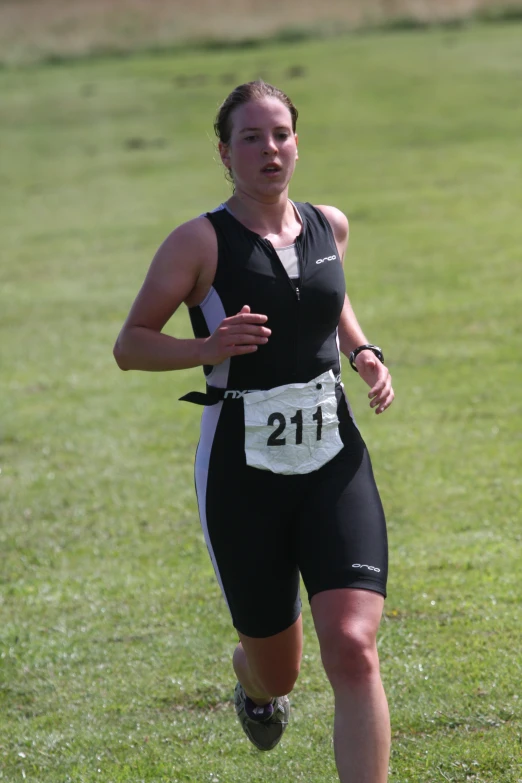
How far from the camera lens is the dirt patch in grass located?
1444 inches

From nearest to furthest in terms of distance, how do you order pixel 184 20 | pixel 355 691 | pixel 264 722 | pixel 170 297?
pixel 355 691, pixel 170 297, pixel 264 722, pixel 184 20

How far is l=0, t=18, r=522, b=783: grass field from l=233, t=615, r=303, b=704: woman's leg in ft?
1.27

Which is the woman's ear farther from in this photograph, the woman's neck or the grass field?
→ the grass field

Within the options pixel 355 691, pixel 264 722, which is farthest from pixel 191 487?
pixel 355 691

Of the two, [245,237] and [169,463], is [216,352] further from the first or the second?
[169,463]

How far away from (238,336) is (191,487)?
4448 millimetres

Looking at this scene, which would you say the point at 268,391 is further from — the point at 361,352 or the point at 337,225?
the point at 337,225

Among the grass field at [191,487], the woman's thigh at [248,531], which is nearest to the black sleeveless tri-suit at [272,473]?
the woman's thigh at [248,531]

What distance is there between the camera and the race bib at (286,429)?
4.12 meters

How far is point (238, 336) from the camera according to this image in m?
3.86

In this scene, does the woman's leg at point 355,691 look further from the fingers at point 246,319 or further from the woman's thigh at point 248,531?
the fingers at point 246,319

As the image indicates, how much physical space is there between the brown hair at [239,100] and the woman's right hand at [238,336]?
0.74 m

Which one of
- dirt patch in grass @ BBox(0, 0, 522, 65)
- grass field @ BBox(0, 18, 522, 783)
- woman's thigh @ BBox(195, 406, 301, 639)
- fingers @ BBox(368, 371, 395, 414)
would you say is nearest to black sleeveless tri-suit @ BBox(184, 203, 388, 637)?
woman's thigh @ BBox(195, 406, 301, 639)

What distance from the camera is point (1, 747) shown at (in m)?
5.02
